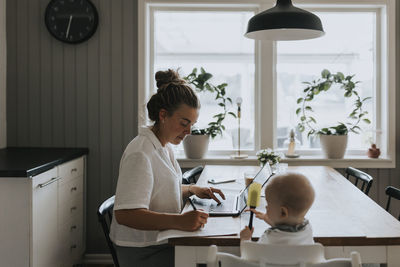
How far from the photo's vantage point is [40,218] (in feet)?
8.22

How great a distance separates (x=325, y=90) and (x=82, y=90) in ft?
6.74

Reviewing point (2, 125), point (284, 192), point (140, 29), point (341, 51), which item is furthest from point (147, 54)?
point (284, 192)

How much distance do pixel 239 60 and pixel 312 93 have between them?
695mm

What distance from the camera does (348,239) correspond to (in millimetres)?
1504

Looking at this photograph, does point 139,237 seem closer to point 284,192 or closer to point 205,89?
point 284,192

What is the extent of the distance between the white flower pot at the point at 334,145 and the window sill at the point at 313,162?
43mm

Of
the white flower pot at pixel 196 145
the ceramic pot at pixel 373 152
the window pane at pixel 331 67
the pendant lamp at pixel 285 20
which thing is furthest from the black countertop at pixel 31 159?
the ceramic pot at pixel 373 152

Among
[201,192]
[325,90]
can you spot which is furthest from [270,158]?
[325,90]

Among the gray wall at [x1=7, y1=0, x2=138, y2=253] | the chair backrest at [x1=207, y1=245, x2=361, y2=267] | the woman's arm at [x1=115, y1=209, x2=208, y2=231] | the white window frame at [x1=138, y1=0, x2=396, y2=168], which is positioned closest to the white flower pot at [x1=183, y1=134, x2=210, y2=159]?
the white window frame at [x1=138, y1=0, x2=396, y2=168]

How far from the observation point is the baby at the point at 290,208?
1.43 m

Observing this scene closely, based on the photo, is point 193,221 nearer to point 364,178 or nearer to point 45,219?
point 45,219

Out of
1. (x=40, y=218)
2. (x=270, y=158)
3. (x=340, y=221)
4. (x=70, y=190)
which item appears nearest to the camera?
(x=340, y=221)

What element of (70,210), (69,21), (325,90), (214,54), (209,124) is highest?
(69,21)

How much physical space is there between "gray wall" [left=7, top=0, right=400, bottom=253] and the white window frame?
81 millimetres
